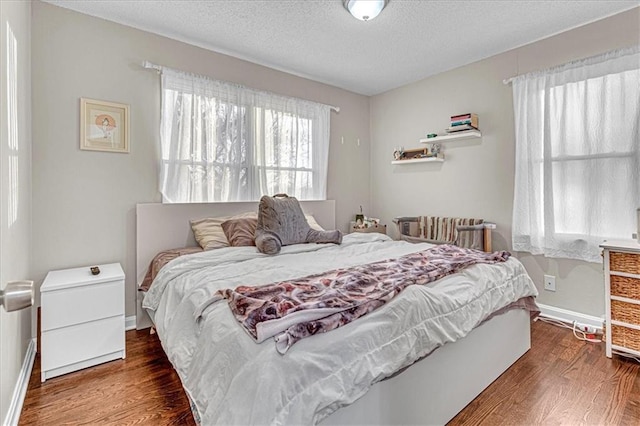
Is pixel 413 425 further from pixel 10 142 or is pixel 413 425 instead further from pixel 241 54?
pixel 241 54

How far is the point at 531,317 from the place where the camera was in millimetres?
2191

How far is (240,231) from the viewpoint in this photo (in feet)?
8.85

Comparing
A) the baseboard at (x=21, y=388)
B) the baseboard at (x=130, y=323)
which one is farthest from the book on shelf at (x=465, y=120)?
the baseboard at (x=21, y=388)

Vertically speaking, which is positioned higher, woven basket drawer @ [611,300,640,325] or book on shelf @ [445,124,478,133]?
book on shelf @ [445,124,478,133]

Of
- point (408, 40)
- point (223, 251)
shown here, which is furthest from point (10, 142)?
point (408, 40)

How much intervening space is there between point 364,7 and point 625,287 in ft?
8.47

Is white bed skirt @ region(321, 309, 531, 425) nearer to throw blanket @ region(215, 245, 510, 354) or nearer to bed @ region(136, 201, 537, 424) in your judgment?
bed @ region(136, 201, 537, 424)

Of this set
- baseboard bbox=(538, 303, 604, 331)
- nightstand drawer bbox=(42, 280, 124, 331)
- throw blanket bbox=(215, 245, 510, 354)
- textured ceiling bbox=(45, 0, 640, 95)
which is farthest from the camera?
baseboard bbox=(538, 303, 604, 331)

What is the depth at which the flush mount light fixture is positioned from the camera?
2221mm

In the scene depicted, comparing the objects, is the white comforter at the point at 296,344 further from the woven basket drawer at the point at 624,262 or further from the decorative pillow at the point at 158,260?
the woven basket drawer at the point at 624,262

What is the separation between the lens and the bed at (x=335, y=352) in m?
→ 1.00

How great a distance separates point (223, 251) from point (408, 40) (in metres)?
2.45

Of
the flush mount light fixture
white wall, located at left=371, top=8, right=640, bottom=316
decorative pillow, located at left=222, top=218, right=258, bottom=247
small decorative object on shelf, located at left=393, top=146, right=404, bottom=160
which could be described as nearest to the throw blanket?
decorative pillow, located at left=222, top=218, right=258, bottom=247

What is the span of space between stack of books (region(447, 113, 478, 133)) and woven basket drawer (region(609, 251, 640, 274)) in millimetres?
1671
